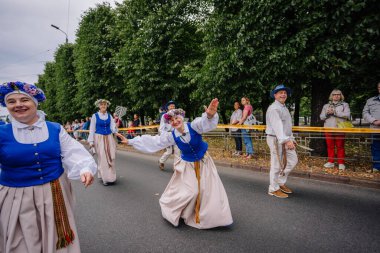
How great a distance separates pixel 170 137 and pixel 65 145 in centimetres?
168

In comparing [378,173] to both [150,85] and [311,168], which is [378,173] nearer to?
[311,168]

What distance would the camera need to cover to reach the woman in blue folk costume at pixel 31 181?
2166 mm

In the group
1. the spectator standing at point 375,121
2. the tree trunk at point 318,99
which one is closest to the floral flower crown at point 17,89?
the spectator standing at point 375,121

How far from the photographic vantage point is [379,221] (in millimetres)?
3658

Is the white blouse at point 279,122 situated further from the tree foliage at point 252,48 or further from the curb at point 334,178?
the tree foliage at point 252,48

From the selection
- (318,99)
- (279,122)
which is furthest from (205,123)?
(318,99)

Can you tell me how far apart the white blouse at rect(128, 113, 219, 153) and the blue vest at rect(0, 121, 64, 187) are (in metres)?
1.67

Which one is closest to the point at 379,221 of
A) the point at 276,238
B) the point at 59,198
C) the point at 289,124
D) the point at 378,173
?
the point at 276,238

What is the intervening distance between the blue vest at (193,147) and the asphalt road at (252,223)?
1.08m

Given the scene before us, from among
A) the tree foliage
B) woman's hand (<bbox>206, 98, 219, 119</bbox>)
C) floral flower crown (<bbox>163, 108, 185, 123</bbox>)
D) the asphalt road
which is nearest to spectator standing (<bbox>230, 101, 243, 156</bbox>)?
the tree foliage

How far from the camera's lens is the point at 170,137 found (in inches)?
153

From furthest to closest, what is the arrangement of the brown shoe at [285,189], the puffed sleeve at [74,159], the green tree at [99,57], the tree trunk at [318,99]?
the green tree at [99,57] < the tree trunk at [318,99] < the brown shoe at [285,189] < the puffed sleeve at [74,159]

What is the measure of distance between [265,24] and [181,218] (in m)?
6.15

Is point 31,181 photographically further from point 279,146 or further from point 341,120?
point 341,120
